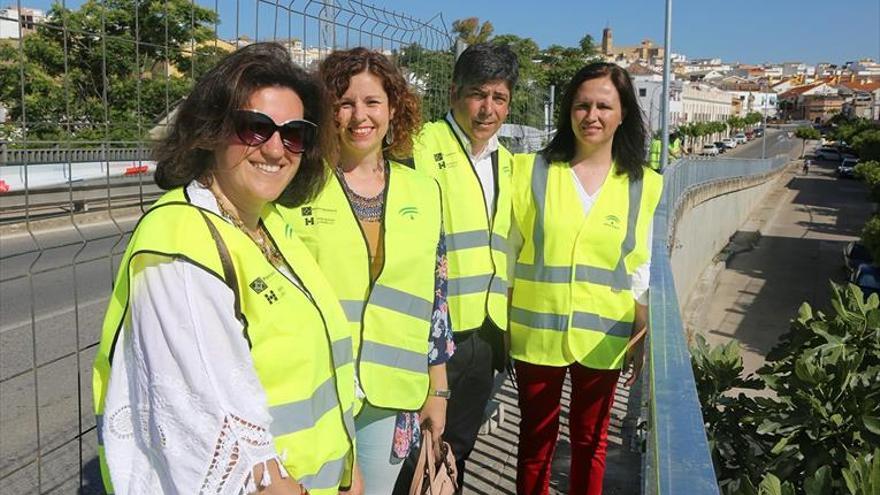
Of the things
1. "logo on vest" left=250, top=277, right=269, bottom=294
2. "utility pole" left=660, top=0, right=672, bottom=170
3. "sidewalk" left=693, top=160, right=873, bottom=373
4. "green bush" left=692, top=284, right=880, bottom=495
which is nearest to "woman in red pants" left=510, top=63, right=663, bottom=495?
"green bush" left=692, top=284, right=880, bottom=495

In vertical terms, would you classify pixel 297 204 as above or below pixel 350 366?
above

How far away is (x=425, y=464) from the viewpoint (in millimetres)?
2580

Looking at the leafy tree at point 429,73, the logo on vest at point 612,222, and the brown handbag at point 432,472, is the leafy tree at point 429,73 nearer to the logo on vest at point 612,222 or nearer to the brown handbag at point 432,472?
the logo on vest at point 612,222

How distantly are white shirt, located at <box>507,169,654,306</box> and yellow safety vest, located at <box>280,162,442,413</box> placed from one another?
2.56 ft

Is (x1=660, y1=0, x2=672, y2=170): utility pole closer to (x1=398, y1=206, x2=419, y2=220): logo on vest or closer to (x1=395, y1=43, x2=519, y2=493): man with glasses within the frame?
(x1=395, y1=43, x2=519, y2=493): man with glasses

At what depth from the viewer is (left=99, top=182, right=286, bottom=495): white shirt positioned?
4.70 ft

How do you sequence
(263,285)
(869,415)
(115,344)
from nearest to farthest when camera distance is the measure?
(115,344) < (263,285) < (869,415)

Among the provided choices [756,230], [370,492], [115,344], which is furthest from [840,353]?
[756,230]

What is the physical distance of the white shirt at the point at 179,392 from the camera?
1.43 metres

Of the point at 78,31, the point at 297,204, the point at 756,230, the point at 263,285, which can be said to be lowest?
the point at 756,230

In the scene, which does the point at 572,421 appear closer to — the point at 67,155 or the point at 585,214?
the point at 585,214

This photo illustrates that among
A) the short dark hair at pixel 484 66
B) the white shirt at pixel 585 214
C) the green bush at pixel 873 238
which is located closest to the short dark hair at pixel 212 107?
the short dark hair at pixel 484 66

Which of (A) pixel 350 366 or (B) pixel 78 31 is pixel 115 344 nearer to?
(A) pixel 350 366

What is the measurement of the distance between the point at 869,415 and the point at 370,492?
6.29 feet
